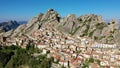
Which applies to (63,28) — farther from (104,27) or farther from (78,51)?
(78,51)

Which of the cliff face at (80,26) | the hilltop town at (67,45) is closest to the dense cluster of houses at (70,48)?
the hilltop town at (67,45)

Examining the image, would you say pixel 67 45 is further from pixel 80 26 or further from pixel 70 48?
pixel 80 26

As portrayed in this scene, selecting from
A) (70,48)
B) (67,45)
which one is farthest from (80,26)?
(70,48)

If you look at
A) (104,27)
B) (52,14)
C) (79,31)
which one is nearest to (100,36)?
(104,27)

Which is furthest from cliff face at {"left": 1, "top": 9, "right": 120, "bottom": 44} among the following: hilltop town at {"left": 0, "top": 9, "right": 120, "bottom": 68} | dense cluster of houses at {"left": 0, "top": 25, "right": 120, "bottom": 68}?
dense cluster of houses at {"left": 0, "top": 25, "right": 120, "bottom": 68}

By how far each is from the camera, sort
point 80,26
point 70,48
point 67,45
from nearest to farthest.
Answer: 1. point 70,48
2. point 67,45
3. point 80,26

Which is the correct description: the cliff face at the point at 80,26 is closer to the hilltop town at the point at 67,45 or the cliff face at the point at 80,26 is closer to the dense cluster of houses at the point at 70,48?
the hilltop town at the point at 67,45

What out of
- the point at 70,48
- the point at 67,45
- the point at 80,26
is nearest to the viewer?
the point at 70,48
